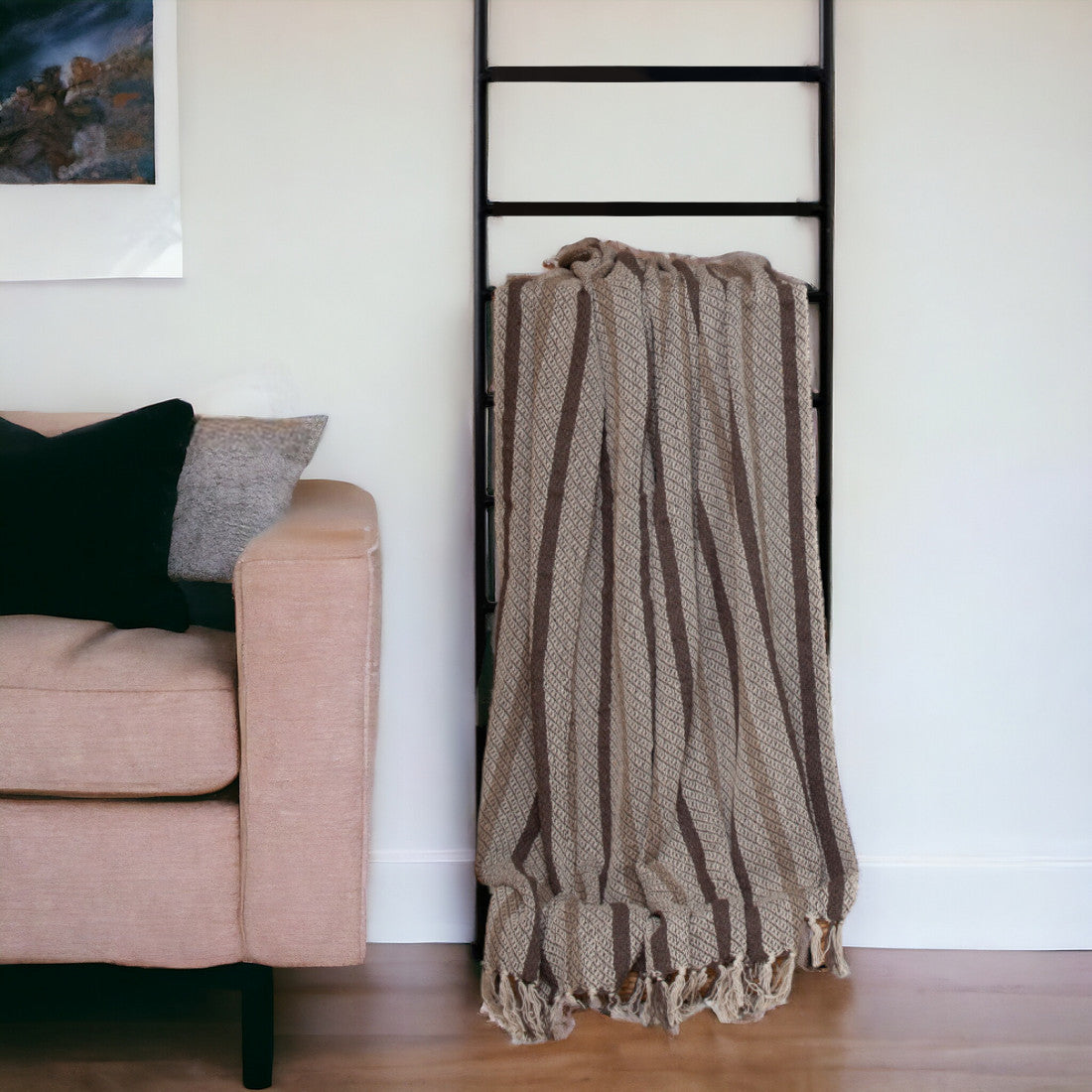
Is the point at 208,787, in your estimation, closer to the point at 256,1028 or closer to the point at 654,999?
the point at 256,1028

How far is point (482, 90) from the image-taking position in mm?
1766

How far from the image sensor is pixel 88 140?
1.83m

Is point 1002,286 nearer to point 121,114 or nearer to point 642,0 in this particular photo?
point 642,0

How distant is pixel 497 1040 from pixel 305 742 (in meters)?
0.55

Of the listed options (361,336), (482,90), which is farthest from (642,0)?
(361,336)

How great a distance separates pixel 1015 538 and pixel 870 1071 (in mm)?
960

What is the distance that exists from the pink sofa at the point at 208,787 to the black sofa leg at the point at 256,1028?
4 centimetres

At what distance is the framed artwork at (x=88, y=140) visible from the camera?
1810 millimetres

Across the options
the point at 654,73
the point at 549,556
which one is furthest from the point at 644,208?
the point at 549,556

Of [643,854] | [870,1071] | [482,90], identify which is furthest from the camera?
[482,90]

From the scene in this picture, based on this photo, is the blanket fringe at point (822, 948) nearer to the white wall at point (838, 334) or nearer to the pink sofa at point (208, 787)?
the white wall at point (838, 334)

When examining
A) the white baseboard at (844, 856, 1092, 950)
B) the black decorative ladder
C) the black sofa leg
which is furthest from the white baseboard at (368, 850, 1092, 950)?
the black sofa leg

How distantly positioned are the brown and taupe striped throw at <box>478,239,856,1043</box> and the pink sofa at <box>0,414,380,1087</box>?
0.36 meters

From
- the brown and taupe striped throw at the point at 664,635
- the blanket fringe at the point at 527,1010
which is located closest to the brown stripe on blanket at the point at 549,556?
the brown and taupe striped throw at the point at 664,635
